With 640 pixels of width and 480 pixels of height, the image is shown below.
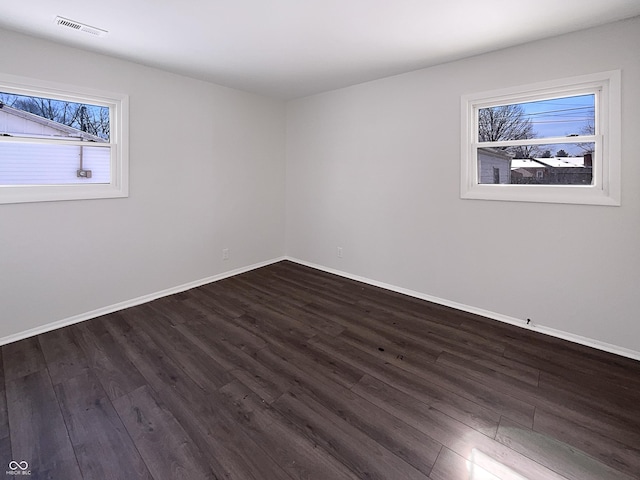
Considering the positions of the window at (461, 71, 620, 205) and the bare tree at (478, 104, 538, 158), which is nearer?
the window at (461, 71, 620, 205)

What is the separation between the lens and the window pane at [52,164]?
2.60m

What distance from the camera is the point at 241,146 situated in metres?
4.28

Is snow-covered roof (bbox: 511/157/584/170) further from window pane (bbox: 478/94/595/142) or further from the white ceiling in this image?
the white ceiling

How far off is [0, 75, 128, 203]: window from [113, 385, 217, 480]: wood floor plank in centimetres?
207

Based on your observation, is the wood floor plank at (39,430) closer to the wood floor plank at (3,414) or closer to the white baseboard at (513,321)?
the wood floor plank at (3,414)

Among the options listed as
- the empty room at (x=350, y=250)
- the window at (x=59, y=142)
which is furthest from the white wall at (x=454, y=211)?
the window at (x=59, y=142)

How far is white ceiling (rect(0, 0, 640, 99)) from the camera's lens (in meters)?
2.12

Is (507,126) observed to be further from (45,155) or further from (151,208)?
(45,155)

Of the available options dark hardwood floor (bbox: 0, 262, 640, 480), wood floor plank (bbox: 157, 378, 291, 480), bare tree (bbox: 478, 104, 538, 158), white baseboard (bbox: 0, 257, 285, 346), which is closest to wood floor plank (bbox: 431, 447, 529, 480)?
dark hardwood floor (bbox: 0, 262, 640, 480)

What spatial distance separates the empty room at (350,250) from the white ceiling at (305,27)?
3 centimetres

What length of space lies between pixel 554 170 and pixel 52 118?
15.0ft

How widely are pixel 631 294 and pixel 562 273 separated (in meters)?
0.44

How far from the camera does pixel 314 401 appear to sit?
1914mm

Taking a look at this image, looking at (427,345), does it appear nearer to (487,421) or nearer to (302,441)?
(487,421)
